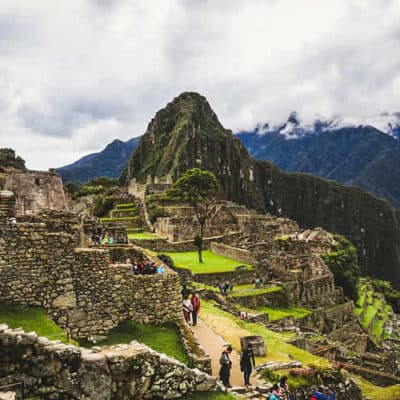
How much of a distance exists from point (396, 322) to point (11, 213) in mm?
54570

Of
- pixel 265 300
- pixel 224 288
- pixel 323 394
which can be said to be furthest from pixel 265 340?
pixel 265 300

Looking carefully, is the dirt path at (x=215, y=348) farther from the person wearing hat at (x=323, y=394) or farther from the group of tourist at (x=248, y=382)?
the person wearing hat at (x=323, y=394)

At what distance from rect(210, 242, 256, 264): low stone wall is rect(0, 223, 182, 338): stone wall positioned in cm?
2686

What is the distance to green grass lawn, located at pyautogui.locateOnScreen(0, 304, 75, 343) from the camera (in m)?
6.89

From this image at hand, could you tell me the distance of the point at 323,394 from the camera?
10133mm

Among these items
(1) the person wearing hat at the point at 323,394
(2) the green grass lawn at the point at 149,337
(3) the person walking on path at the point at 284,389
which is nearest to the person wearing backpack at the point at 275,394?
(3) the person walking on path at the point at 284,389

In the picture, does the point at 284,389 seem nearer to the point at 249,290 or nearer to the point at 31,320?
the point at 31,320

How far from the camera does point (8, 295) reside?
7.51m

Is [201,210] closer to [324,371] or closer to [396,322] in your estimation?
[396,322]

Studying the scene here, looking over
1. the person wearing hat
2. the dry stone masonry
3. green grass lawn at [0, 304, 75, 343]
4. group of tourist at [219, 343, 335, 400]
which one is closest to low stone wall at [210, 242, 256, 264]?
the person wearing hat

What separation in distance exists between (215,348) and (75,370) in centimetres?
772

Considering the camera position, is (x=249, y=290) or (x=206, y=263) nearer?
(x=249, y=290)

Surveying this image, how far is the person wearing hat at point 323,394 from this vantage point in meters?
9.99

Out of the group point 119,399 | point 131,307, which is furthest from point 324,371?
point 119,399
